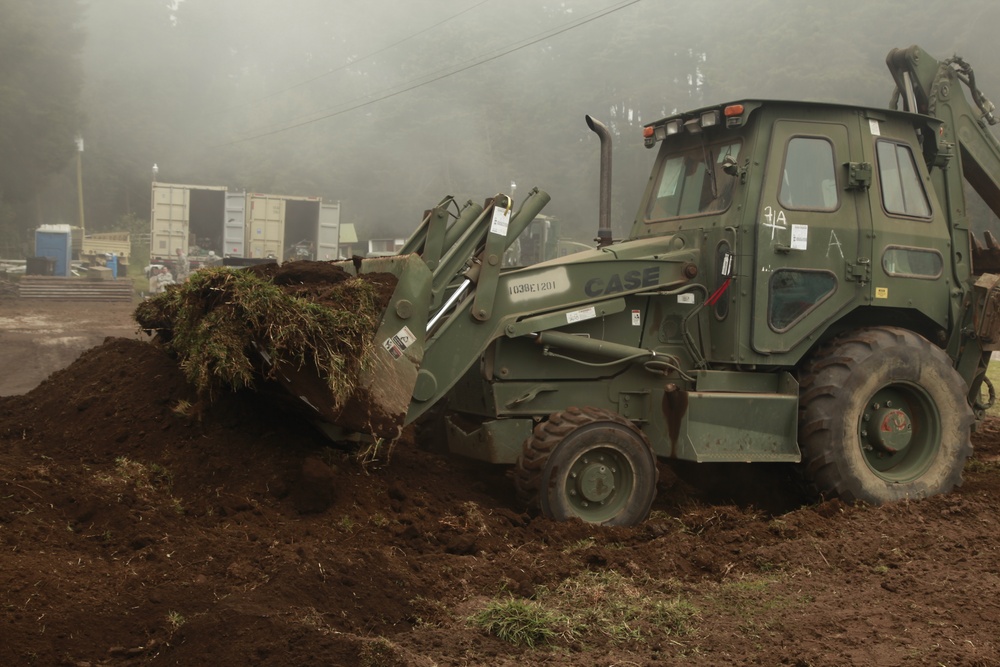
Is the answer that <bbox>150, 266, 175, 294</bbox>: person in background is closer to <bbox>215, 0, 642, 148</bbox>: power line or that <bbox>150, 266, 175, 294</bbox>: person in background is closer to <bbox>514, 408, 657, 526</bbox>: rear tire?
<bbox>514, 408, 657, 526</bbox>: rear tire

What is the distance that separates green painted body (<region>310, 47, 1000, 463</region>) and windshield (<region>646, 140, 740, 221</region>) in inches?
0.7

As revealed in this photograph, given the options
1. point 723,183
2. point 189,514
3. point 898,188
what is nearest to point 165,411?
point 189,514

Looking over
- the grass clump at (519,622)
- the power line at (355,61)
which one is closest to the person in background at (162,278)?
the grass clump at (519,622)

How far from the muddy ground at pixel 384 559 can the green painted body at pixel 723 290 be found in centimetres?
71

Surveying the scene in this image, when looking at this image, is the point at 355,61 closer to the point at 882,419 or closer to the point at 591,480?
the point at 882,419

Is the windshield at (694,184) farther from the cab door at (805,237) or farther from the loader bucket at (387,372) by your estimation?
the loader bucket at (387,372)

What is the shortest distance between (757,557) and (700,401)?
1.45m

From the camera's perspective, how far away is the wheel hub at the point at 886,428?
24.4ft

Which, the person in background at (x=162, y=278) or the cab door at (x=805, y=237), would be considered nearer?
the cab door at (x=805, y=237)

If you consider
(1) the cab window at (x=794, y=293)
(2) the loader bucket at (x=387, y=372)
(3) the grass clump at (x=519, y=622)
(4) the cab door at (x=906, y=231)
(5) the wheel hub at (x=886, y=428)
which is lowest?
(3) the grass clump at (x=519, y=622)

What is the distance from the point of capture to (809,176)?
24.4 ft

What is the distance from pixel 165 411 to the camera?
6.84 meters

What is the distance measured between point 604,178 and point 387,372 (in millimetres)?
2495

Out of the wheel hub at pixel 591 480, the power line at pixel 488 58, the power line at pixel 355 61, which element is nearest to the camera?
the wheel hub at pixel 591 480
